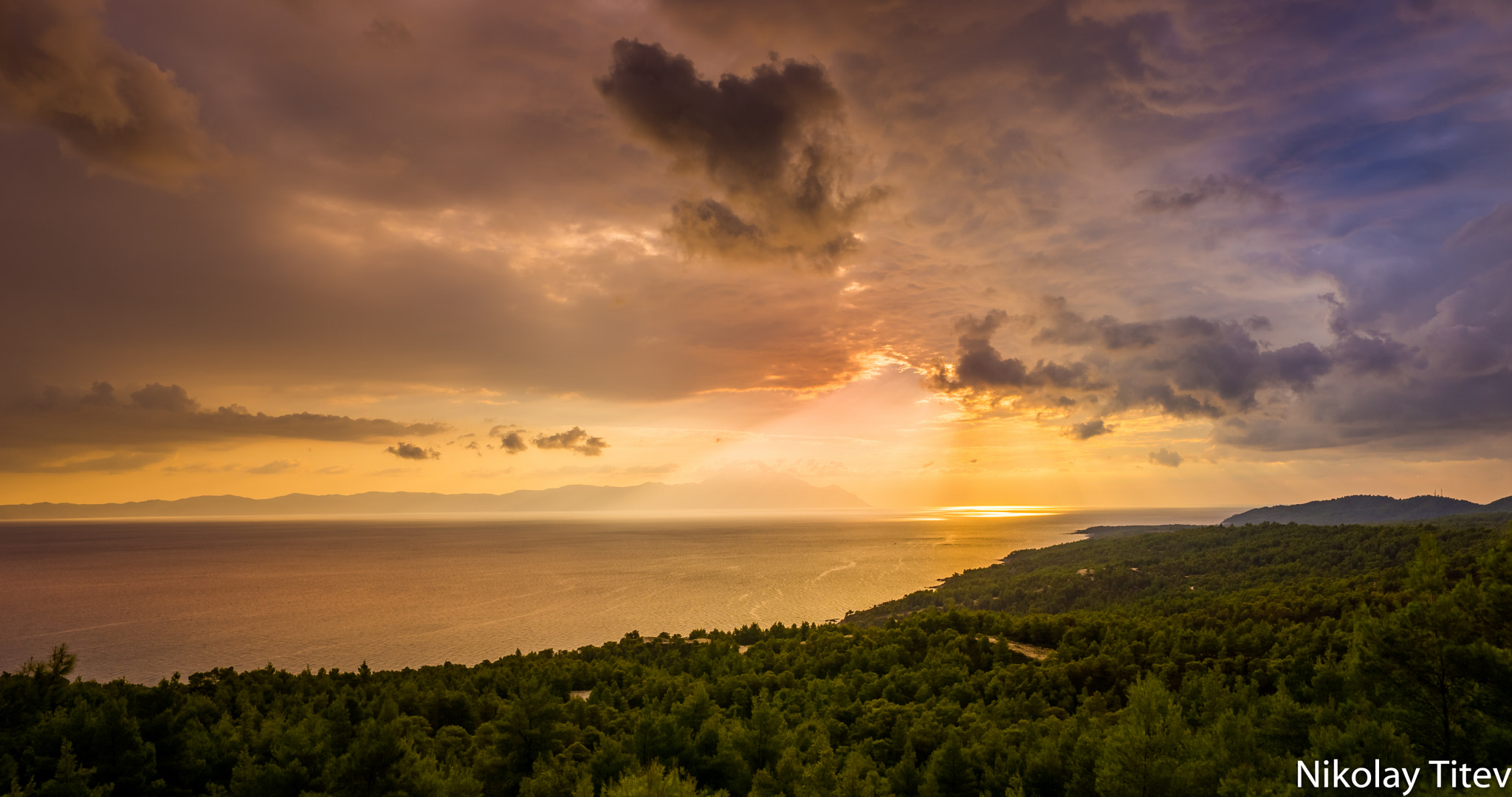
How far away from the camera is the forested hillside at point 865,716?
69.0ft

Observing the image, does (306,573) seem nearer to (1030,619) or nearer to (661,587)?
(661,587)

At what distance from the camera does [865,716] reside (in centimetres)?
3678

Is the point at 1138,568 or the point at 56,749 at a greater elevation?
the point at 56,749

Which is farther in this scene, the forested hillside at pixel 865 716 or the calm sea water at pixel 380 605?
the calm sea water at pixel 380 605

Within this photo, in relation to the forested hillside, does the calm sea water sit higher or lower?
lower

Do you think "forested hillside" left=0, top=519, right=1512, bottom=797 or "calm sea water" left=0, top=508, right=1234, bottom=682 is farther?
"calm sea water" left=0, top=508, right=1234, bottom=682

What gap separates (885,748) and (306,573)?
19122 centimetres

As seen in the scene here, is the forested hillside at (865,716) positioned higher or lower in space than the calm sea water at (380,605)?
higher

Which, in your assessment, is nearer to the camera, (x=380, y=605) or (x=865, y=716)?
(x=865, y=716)

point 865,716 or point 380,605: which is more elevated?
point 865,716

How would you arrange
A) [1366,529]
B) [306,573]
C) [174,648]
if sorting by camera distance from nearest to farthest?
[174,648]
[1366,529]
[306,573]

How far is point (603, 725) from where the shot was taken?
115ft

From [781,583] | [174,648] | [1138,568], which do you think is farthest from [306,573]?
[1138,568]

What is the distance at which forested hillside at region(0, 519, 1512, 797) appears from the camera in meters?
21.0
